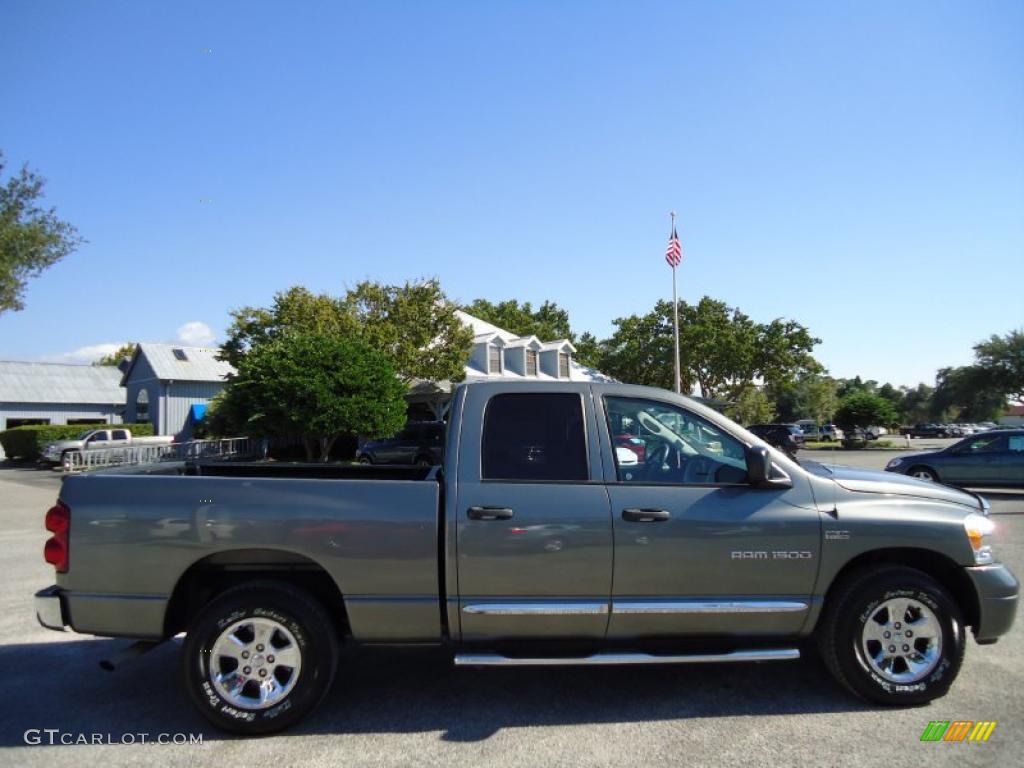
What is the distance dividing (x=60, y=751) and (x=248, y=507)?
158cm

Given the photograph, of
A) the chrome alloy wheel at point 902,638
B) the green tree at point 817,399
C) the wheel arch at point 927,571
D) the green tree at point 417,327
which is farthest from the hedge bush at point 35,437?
the green tree at point 817,399

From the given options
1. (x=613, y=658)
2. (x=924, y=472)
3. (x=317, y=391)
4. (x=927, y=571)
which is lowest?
(x=613, y=658)

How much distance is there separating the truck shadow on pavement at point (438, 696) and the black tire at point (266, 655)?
0.15m

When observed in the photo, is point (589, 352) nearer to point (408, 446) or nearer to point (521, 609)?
point (408, 446)

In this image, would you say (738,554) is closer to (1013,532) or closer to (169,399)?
(1013,532)

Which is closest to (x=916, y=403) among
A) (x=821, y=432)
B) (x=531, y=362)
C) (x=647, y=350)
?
(x=821, y=432)

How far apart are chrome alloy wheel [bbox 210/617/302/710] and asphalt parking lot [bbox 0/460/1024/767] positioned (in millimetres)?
231

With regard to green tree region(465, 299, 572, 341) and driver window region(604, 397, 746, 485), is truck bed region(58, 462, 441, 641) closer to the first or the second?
driver window region(604, 397, 746, 485)

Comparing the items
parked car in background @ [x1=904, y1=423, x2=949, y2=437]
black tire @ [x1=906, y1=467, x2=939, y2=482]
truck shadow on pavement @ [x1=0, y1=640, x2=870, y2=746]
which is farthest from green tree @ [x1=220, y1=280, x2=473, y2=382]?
parked car in background @ [x1=904, y1=423, x2=949, y2=437]

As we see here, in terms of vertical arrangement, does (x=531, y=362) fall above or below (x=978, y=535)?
above

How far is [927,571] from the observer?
4195mm

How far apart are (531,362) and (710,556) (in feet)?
101

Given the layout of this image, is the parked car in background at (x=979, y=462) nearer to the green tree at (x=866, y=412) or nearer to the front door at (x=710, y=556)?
the front door at (x=710, y=556)

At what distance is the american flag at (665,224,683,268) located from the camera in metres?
28.3
